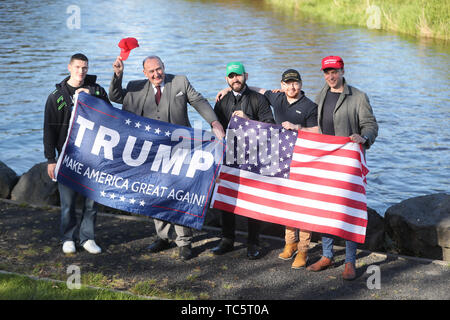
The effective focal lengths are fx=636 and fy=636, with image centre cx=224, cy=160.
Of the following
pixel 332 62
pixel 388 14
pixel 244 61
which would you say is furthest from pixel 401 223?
pixel 388 14

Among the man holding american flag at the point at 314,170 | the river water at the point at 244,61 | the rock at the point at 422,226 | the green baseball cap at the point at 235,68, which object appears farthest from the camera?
the river water at the point at 244,61

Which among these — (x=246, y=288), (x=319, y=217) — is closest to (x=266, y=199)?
(x=319, y=217)

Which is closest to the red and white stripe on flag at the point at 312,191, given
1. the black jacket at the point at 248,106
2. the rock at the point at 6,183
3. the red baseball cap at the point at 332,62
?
the black jacket at the point at 248,106

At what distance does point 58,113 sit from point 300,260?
11.5ft

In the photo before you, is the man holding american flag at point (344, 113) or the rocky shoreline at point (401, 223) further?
the rocky shoreline at point (401, 223)

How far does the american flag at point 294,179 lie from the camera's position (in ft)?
25.0

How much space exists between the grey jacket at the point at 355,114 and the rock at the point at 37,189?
16.4 feet

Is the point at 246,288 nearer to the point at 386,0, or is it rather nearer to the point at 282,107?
the point at 282,107

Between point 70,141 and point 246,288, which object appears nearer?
point 246,288

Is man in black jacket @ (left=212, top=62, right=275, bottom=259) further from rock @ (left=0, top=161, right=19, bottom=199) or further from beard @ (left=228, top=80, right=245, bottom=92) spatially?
rock @ (left=0, top=161, right=19, bottom=199)

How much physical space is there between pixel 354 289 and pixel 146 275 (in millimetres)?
2431

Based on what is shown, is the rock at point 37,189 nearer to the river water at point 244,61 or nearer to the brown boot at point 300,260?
the brown boot at point 300,260

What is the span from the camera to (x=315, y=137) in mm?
7746

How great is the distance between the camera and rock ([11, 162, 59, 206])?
33.7ft
